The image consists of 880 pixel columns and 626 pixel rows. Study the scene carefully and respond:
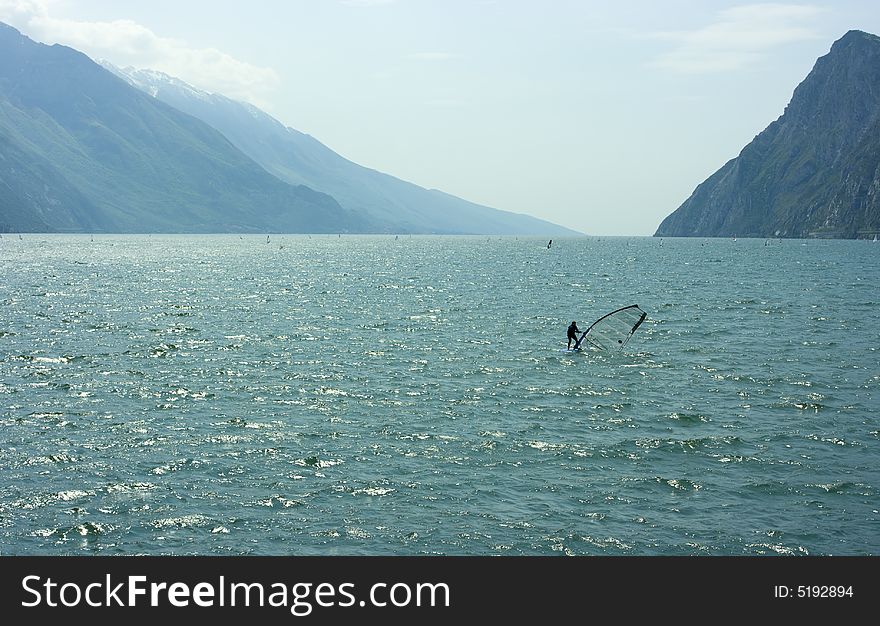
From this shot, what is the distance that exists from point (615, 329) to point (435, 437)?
33780 mm

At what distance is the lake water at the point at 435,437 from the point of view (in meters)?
25.7

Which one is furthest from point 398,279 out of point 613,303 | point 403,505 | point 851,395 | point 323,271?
point 403,505

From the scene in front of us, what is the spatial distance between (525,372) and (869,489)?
25.7 metres

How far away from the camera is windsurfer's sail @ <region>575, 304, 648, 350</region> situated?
64.7 metres

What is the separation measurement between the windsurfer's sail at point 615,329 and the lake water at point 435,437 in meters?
2.53

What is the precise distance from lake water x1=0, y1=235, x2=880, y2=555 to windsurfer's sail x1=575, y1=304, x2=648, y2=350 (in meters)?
2.53

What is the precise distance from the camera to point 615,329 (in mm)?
66500
